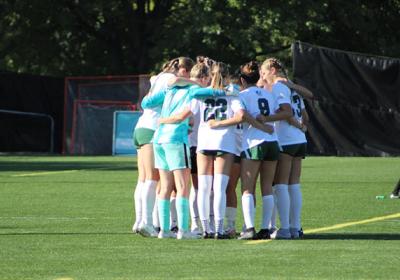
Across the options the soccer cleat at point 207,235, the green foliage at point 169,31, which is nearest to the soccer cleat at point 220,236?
the soccer cleat at point 207,235

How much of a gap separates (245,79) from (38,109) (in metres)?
26.0

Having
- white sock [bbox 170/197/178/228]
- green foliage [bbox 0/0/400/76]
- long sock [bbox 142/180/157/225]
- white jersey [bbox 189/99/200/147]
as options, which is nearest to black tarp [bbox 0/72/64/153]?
green foliage [bbox 0/0/400/76]

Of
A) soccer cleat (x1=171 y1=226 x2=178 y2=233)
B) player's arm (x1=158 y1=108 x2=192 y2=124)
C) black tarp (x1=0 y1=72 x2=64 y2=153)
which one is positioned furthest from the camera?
black tarp (x1=0 y1=72 x2=64 y2=153)

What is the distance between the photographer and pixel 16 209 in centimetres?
1638

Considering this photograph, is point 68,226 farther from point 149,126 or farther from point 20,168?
point 20,168

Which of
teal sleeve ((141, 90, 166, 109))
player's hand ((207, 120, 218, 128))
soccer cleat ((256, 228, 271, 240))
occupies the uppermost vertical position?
teal sleeve ((141, 90, 166, 109))

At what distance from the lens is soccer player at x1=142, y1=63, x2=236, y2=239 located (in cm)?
1239

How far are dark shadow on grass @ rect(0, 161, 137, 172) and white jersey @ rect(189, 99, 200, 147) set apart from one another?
14.0 metres

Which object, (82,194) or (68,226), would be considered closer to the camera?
(68,226)

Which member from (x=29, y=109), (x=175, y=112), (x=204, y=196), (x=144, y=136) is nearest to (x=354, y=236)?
(x=204, y=196)

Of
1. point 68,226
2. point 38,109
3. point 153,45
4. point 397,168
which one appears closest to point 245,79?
point 68,226

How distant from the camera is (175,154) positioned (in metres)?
12.4

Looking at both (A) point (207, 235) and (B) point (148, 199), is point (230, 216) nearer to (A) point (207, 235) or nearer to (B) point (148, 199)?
(A) point (207, 235)

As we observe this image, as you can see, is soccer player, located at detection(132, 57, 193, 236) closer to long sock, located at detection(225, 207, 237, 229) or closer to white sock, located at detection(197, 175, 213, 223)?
white sock, located at detection(197, 175, 213, 223)
